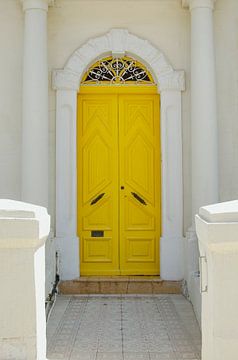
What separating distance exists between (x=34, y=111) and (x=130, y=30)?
2011 millimetres

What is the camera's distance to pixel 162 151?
300 inches

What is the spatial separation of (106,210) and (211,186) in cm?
169

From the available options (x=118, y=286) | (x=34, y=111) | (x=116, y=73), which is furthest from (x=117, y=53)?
(x=118, y=286)

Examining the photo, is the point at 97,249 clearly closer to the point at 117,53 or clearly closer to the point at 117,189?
the point at 117,189

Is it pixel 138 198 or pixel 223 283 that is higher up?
pixel 138 198

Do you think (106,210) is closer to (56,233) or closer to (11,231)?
(56,233)

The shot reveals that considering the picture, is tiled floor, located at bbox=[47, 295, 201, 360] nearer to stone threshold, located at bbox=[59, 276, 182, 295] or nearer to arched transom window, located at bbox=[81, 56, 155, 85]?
stone threshold, located at bbox=[59, 276, 182, 295]

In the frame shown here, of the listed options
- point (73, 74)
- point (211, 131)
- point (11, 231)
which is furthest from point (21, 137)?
point (11, 231)

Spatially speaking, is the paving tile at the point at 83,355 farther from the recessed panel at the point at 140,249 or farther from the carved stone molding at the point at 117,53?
the carved stone molding at the point at 117,53

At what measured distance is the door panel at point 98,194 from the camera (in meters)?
7.80

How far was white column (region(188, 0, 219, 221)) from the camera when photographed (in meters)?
7.23

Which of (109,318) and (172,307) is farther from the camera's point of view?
(172,307)

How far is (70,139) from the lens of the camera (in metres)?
7.60

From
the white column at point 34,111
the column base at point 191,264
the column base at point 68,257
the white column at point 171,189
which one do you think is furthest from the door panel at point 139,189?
the white column at point 34,111
